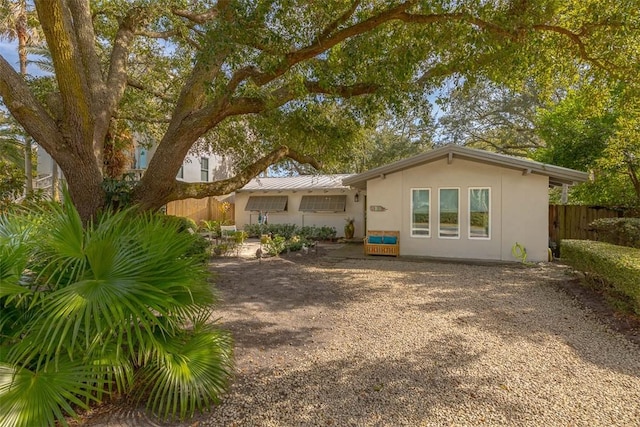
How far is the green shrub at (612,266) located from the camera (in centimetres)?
512

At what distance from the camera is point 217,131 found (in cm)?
986

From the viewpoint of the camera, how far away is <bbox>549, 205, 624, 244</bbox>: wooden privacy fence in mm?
11688

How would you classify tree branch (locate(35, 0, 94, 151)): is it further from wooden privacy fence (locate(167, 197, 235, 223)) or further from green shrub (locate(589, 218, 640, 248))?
wooden privacy fence (locate(167, 197, 235, 223))

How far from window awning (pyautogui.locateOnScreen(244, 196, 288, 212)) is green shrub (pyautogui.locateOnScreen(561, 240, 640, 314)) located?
12.9 m

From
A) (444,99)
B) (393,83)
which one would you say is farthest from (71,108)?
(444,99)

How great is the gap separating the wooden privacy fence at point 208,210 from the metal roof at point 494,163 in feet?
38.2

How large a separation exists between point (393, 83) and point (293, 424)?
546cm

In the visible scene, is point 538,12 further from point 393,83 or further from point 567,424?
point 567,424

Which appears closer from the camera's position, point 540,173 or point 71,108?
point 71,108

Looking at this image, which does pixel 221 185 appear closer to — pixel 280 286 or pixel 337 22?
pixel 280 286

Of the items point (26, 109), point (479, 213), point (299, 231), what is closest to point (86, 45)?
point (26, 109)

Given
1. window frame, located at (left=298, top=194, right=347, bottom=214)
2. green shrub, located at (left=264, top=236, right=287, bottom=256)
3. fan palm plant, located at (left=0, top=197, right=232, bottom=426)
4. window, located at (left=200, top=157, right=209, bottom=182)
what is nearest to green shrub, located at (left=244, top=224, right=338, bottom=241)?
window frame, located at (left=298, top=194, right=347, bottom=214)

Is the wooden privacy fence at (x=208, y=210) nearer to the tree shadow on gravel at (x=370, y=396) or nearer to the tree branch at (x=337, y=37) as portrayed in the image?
the tree branch at (x=337, y=37)

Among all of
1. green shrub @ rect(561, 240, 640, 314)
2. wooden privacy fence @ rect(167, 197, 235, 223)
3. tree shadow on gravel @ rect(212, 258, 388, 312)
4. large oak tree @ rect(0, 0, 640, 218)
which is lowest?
tree shadow on gravel @ rect(212, 258, 388, 312)
